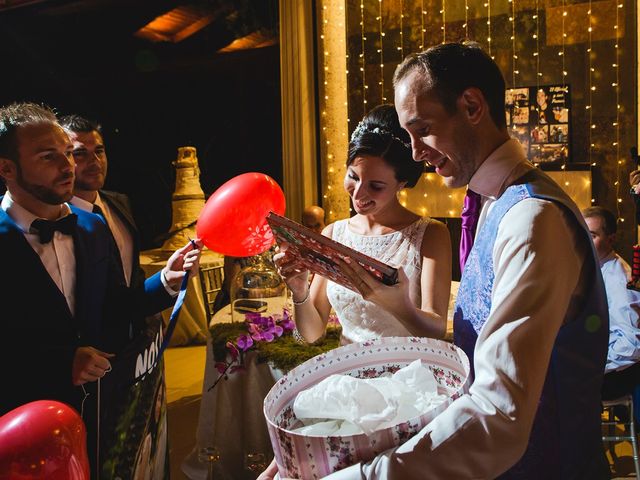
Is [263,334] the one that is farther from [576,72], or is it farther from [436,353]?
[576,72]

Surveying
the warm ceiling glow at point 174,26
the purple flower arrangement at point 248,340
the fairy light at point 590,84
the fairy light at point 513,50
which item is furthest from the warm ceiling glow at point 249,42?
the purple flower arrangement at point 248,340

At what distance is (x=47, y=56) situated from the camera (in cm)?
1003

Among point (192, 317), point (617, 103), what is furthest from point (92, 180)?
point (617, 103)

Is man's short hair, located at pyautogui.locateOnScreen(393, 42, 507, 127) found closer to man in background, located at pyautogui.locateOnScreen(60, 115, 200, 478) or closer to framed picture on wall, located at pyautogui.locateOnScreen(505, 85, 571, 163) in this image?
man in background, located at pyautogui.locateOnScreen(60, 115, 200, 478)

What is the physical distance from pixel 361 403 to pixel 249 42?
31.8ft

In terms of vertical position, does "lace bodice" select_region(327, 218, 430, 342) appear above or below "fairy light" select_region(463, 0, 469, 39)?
below

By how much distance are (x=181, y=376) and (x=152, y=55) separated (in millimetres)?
7009

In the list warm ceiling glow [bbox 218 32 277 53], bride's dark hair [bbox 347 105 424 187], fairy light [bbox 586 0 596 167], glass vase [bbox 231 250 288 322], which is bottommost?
glass vase [bbox 231 250 288 322]

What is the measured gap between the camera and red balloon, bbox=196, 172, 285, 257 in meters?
2.28

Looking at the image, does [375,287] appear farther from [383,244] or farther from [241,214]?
[241,214]

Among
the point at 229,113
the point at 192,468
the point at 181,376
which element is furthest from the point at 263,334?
the point at 229,113

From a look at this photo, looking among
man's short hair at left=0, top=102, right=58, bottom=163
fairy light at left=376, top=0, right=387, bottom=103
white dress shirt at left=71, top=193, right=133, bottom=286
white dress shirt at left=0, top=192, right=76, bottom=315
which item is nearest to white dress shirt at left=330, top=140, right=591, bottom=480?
white dress shirt at left=0, top=192, right=76, bottom=315

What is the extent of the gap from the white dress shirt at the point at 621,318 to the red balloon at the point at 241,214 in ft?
5.69

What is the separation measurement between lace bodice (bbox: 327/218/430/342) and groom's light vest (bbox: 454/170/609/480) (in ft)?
3.38
